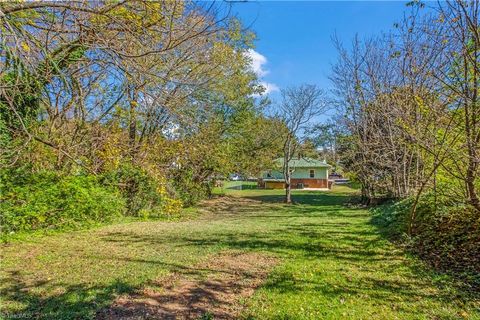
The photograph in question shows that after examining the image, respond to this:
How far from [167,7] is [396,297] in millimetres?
5263

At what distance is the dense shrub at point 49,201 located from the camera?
23.8 ft

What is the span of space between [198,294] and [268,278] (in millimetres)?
1216

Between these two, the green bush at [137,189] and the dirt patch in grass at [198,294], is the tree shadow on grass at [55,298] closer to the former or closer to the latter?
the dirt patch in grass at [198,294]

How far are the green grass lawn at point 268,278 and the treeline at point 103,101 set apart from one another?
144cm

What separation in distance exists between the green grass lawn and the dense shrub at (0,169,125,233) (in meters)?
0.64

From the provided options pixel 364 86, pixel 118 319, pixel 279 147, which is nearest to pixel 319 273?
pixel 118 319

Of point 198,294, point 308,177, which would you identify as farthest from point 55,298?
point 308,177

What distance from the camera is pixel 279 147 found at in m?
26.0

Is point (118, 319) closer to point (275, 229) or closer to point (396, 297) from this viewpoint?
point (396, 297)

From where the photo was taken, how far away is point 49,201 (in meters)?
8.02

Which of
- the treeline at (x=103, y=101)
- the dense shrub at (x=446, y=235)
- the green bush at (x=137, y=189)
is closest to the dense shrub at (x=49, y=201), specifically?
the treeline at (x=103, y=101)

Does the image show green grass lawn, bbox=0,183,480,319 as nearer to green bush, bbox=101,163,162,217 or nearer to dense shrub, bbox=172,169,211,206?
green bush, bbox=101,163,162,217

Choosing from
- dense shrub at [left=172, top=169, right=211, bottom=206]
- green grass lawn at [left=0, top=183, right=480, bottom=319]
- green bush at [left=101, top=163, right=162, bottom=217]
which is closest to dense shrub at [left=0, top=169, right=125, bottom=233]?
green grass lawn at [left=0, top=183, right=480, bottom=319]

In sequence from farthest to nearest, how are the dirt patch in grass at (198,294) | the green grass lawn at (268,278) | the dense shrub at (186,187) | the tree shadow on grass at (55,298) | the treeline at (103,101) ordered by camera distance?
the dense shrub at (186,187) < the treeline at (103,101) < the green grass lawn at (268,278) < the dirt patch in grass at (198,294) < the tree shadow on grass at (55,298)
